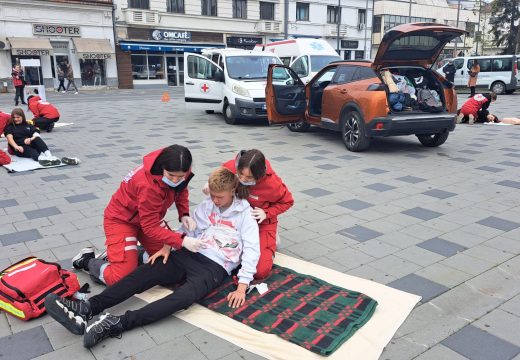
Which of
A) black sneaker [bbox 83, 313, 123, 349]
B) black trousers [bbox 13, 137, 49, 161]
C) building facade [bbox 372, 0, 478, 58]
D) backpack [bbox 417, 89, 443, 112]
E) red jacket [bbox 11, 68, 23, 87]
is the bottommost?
black sneaker [bbox 83, 313, 123, 349]

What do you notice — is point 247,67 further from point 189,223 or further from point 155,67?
point 155,67

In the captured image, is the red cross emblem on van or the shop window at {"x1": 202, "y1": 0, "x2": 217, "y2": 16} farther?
the shop window at {"x1": 202, "y1": 0, "x2": 217, "y2": 16}

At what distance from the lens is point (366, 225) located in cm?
493

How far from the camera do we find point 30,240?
14.9 feet

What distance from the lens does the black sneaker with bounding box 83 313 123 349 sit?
279 cm

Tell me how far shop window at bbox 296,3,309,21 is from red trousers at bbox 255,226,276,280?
38767 mm

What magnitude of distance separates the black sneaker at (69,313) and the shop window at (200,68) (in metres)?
10.9

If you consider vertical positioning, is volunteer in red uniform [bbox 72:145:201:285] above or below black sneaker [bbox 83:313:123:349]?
above

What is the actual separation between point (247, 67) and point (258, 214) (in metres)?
9.98

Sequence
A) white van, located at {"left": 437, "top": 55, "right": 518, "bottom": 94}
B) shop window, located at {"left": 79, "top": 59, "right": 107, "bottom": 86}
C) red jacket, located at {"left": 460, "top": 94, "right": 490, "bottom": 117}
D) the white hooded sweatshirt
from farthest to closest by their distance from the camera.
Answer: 1. shop window, located at {"left": 79, "top": 59, "right": 107, "bottom": 86}
2. white van, located at {"left": 437, "top": 55, "right": 518, "bottom": 94}
3. red jacket, located at {"left": 460, "top": 94, "right": 490, "bottom": 117}
4. the white hooded sweatshirt

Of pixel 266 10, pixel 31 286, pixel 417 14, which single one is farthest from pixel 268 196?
pixel 417 14

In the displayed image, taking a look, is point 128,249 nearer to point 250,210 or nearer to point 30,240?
point 250,210

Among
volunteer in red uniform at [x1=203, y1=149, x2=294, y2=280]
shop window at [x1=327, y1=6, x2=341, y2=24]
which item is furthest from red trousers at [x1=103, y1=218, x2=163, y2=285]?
shop window at [x1=327, y1=6, x2=341, y2=24]

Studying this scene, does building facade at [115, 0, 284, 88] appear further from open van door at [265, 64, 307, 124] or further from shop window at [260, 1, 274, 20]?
open van door at [265, 64, 307, 124]
